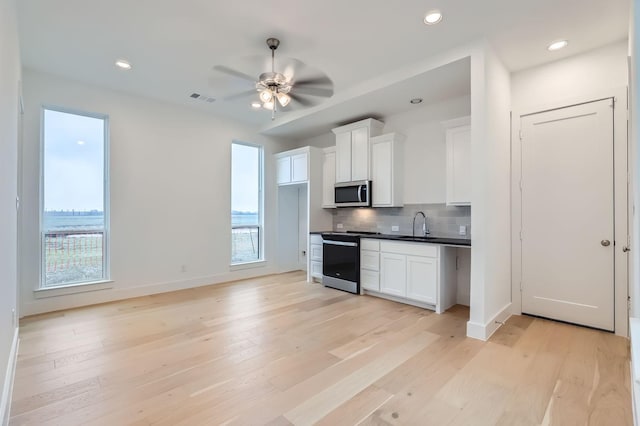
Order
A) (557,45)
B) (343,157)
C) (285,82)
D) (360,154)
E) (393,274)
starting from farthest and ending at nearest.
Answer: (343,157), (360,154), (393,274), (557,45), (285,82)

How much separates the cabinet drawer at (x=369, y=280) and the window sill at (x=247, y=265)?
2.24 metres

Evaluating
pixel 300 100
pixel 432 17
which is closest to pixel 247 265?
pixel 300 100

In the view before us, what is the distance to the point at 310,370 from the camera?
94.1 inches

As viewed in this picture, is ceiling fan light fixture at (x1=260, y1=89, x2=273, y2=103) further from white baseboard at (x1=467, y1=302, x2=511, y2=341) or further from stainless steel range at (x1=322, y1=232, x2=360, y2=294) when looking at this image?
white baseboard at (x1=467, y1=302, x2=511, y2=341)

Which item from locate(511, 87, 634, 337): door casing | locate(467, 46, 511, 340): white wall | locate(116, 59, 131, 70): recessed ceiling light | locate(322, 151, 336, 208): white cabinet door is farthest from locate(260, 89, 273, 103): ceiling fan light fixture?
locate(511, 87, 634, 337): door casing

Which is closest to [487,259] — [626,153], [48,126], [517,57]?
[626,153]

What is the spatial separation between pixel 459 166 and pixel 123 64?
4307 mm

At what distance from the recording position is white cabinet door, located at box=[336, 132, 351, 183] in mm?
5199

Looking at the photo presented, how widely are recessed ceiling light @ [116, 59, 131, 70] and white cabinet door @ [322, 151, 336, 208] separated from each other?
325cm

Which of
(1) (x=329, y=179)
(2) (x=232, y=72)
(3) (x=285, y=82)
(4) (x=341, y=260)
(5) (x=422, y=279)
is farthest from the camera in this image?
(1) (x=329, y=179)

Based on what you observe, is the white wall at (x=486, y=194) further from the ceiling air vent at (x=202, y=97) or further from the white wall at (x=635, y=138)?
the ceiling air vent at (x=202, y=97)

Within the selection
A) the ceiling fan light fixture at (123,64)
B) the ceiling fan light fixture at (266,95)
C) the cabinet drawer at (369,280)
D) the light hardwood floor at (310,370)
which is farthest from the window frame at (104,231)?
the cabinet drawer at (369,280)

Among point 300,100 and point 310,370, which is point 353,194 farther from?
point 310,370

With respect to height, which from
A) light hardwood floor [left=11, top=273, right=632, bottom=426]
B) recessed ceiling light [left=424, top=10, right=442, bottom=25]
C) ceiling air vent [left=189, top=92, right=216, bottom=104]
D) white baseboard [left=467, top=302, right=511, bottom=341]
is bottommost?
light hardwood floor [left=11, top=273, right=632, bottom=426]
